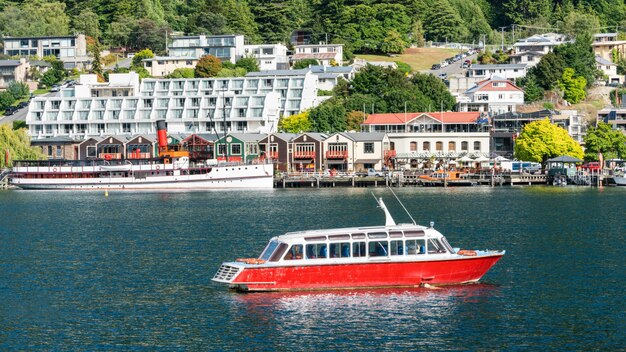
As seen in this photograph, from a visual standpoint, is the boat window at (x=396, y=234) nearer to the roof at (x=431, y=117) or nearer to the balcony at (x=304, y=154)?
the balcony at (x=304, y=154)

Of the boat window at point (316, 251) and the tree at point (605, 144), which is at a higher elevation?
the tree at point (605, 144)

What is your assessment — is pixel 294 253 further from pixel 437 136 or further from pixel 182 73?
pixel 182 73

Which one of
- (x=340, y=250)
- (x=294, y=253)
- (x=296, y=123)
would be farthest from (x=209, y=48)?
(x=340, y=250)

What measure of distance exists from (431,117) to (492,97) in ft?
68.5

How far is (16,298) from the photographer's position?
52344 millimetres

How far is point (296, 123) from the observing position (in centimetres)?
16025

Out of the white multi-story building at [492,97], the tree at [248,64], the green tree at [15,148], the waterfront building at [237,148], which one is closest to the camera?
the waterfront building at [237,148]

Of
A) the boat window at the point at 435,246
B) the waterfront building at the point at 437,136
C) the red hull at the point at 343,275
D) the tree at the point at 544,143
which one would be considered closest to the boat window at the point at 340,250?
the red hull at the point at 343,275

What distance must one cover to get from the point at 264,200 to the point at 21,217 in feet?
81.7

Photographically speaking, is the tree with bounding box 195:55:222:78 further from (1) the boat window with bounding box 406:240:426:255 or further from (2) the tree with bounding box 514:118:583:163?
(1) the boat window with bounding box 406:240:426:255

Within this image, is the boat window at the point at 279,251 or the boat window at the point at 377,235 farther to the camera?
the boat window at the point at 377,235

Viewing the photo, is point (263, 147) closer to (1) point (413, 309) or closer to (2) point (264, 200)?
(2) point (264, 200)

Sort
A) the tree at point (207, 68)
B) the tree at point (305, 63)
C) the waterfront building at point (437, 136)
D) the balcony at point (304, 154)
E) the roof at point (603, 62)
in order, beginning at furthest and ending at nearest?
the tree at point (305, 63)
the roof at point (603, 62)
the tree at point (207, 68)
the waterfront building at point (437, 136)
the balcony at point (304, 154)

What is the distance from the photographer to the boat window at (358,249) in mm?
50344
